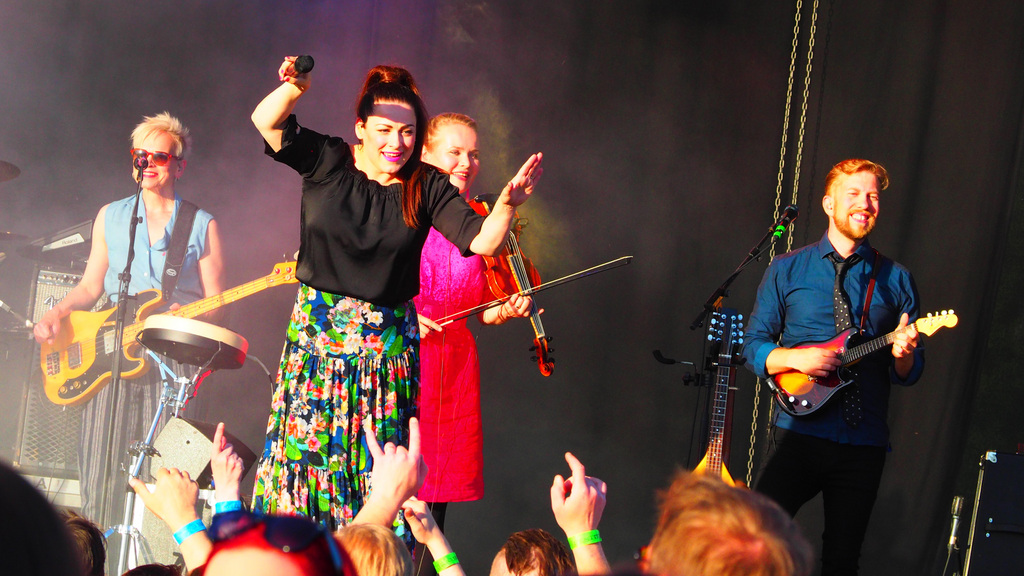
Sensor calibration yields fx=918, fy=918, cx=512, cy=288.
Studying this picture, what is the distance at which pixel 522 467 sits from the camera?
499 centimetres

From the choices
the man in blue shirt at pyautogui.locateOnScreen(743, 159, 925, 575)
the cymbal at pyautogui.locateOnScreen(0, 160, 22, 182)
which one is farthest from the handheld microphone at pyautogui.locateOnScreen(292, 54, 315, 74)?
the cymbal at pyautogui.locateOnScreen(0, 160, 22, 182)

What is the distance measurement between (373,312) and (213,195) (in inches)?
112

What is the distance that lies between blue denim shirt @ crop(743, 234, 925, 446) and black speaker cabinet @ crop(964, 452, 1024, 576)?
73 cm

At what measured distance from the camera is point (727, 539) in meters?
1.00

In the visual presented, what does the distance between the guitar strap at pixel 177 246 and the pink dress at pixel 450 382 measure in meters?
1.71

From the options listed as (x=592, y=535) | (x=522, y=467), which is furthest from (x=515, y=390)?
(x=592, y=535)

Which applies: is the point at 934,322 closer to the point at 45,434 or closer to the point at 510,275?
the point at 510,275

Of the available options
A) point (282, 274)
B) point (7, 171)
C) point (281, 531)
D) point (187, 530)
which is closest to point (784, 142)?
point (282, 274)

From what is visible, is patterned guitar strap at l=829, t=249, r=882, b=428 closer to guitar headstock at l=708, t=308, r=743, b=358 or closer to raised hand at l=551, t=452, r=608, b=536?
guitar headstock at l=708, t=308, r=743, b=358

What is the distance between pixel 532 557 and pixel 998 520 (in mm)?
2606

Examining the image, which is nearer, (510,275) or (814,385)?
(814,385)

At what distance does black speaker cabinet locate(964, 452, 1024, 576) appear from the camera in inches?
147

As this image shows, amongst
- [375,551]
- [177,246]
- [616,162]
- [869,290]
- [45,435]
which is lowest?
[45,435]

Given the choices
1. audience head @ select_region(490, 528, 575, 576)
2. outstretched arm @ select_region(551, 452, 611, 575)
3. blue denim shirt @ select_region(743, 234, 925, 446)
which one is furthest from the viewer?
blue denim shirt @ select_region(743, 234, 925, 446)
